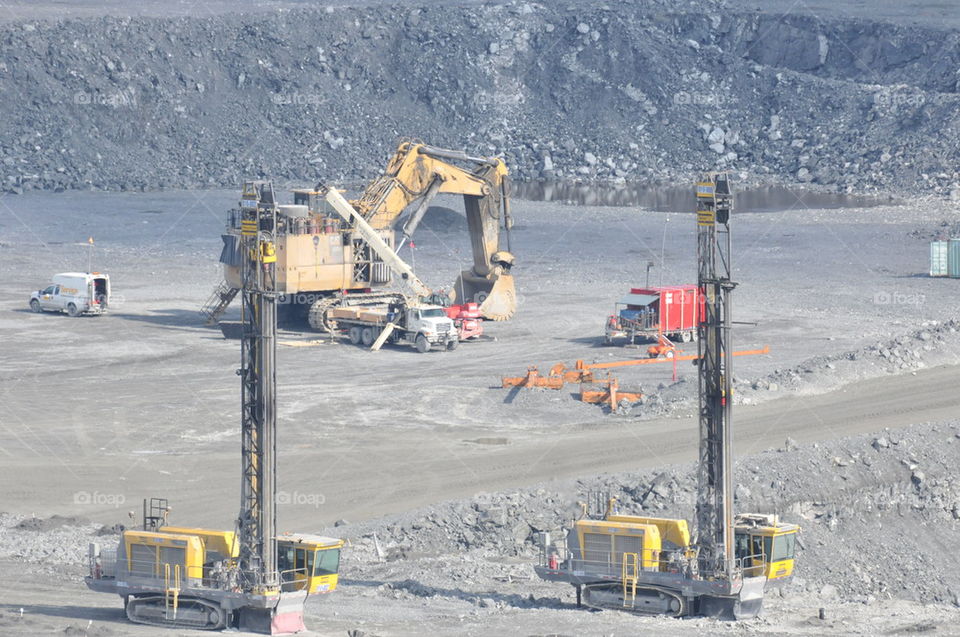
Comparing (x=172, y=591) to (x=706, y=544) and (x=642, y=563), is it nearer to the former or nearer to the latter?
(x=642, y=563)

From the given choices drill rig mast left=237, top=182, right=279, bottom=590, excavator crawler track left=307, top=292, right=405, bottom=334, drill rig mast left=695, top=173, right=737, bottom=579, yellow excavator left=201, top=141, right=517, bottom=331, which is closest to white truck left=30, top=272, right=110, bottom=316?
yellow excavator left=201, top=141, right=517, bottom=331

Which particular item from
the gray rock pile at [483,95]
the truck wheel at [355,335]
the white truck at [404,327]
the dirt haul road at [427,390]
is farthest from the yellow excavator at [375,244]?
the gray rock pile at [483,95]

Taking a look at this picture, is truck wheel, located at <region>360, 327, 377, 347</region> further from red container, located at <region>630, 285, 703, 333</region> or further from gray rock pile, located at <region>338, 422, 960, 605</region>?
gray rock pile, located at <region>338, 422, 960, 605</region>

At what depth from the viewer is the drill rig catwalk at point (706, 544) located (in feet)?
101

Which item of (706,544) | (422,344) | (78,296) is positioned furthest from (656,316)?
(706,544)

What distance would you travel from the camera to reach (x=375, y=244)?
63.1 metres

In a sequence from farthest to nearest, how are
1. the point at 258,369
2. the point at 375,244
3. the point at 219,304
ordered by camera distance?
the point at 219,304
the point at 375,244
the point at 258,369

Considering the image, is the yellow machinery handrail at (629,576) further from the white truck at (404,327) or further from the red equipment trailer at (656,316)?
the white truck at (404,327)

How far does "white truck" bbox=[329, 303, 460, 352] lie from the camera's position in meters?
59.2

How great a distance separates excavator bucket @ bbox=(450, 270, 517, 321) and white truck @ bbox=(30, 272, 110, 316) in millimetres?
13254

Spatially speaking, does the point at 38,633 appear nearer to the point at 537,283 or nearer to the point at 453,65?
the point at 537,283

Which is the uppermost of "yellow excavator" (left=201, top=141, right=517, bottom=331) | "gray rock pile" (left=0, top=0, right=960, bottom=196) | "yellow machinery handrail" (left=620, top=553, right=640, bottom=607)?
"gray rock pile" (left=0, top=0, right=960, bottom=196)

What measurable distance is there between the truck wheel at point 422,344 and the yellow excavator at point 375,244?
405cm

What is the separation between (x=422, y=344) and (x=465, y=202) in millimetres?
8627
